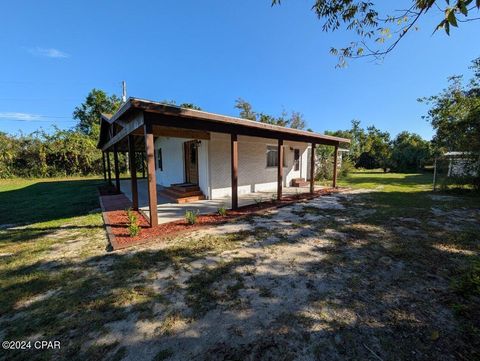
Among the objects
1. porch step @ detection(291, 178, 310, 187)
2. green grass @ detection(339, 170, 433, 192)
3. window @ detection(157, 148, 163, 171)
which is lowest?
green grass @ detection(339, 170, 433, 192)

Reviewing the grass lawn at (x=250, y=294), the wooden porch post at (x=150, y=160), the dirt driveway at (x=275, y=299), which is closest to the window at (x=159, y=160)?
the grass lawn at (x=250, y=294)

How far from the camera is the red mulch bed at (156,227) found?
4.25 meters

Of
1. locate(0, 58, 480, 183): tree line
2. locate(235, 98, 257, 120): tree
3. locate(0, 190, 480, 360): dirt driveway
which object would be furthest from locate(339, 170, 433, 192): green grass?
locate(235, 98, 257, 120): tree

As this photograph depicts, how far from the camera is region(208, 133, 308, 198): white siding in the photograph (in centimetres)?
841

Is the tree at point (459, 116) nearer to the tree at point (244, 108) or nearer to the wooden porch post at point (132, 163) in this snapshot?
the wooden porch post at point (132, 163)

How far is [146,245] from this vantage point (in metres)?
4.11

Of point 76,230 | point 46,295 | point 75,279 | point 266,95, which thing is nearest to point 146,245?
point 75,279

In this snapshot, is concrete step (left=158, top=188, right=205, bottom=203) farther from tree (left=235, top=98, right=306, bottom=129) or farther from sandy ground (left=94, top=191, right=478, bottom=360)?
tree (left=235, top=98, right=306, bottom=129)

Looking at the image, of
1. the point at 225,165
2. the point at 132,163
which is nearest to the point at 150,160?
the point at 132,163

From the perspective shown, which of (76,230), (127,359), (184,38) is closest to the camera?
(127,359)

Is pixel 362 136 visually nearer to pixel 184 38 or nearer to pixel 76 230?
pixel 184 38

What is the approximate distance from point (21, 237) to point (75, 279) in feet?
9.88

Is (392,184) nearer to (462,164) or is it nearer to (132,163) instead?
(462,164)

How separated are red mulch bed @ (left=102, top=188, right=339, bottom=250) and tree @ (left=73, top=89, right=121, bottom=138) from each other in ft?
99.3
